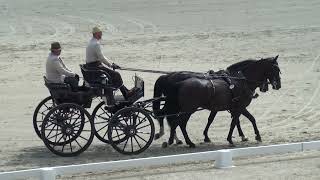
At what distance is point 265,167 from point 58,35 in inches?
739

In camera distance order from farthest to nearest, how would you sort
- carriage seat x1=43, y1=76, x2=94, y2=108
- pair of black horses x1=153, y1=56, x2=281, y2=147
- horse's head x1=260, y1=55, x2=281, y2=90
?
horse's head x1=260, y1=55, x2=281, y2=90 < pair of black horses x1=153, y1=56, x2=281, y2=147 < carriage seat x1=43, y1=76, x2=94, y2=108

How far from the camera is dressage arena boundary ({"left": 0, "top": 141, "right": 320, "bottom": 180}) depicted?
31.5ft

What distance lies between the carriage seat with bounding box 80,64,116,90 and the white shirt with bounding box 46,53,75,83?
0.94 feet

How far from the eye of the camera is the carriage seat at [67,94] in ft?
38.5

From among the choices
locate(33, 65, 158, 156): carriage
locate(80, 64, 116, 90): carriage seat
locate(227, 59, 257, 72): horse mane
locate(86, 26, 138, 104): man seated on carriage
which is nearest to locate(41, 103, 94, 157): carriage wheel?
locate(33, 65, 158, 156): carriage

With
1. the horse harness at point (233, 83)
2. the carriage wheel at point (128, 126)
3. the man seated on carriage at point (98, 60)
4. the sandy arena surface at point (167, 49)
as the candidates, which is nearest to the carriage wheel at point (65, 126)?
the sandy arena surface at point (167, 49)

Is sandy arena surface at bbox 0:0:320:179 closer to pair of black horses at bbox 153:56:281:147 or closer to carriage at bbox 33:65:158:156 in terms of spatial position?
carriage at bbox 33:65:158:156

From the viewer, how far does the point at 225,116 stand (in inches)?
607

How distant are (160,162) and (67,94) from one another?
230 cm

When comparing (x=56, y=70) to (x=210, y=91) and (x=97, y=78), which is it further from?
(x=210, y=91)

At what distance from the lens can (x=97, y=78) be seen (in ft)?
39.0

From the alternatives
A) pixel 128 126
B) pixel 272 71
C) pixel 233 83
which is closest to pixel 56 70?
pixel 128 126

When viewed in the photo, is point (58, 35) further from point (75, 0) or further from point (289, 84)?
point (289, 84)

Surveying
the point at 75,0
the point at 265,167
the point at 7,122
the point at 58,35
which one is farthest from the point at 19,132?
the point at 75,0
